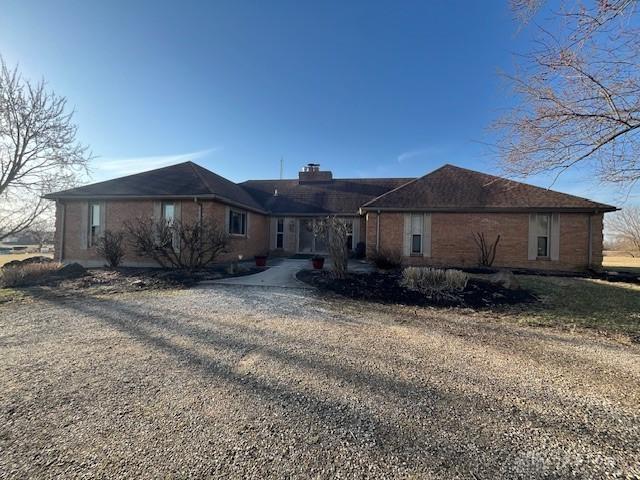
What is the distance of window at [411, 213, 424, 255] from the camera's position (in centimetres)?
1348

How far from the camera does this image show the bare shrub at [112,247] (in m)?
11.4

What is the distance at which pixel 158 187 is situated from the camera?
13.1m

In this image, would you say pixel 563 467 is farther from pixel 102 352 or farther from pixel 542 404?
pixel 102 352

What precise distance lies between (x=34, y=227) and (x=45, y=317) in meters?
15.4

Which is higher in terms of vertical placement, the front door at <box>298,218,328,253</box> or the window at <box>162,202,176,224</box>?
the window at <box>162,202,176,224</box>

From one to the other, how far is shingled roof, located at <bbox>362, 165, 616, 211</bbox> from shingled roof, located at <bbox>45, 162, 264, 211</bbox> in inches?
302

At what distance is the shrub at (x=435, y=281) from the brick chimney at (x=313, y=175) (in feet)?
47.3

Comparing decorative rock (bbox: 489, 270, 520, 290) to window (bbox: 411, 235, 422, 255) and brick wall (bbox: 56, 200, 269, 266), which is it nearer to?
window (bbox: 411, 235, 422, 255)

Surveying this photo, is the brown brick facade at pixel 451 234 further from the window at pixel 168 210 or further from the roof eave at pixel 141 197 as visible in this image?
the window at pixel 168 210

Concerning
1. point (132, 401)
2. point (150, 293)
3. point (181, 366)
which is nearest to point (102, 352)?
point (181, 366)

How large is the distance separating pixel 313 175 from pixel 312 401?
19.8 metres

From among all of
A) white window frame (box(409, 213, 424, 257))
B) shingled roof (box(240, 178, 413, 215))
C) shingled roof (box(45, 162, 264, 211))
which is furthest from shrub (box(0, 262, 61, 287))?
white window frame (box(409, 213, 424, 257))

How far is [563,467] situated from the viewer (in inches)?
75.3

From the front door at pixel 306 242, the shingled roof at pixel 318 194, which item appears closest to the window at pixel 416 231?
the shingled roof at pixel 318 194
